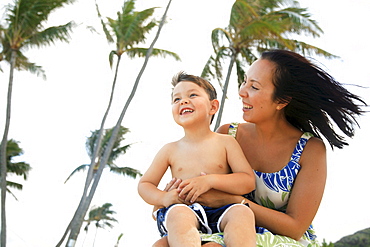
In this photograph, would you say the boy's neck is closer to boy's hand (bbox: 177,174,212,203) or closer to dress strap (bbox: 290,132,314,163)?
boy's hand (bbox: 177,174,212,203)

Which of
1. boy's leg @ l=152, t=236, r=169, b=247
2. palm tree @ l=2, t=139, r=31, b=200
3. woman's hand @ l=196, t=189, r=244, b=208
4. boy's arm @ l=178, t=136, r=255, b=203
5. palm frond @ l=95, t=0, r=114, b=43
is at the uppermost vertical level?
palm frond @ l=95, t=0, r=114, b=43

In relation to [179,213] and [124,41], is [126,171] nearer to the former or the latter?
[124,41]

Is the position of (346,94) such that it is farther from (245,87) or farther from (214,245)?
(214,245)

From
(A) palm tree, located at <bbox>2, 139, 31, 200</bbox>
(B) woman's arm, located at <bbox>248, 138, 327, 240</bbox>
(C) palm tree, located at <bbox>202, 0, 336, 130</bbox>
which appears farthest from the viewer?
(A) palm tree, located at <bbox>2, 139, 31, 200</bbox>

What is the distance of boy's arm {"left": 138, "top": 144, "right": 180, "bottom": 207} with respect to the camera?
8.43ft

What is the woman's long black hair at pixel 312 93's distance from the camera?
3053mm

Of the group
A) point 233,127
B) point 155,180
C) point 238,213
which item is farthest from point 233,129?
point 238,213

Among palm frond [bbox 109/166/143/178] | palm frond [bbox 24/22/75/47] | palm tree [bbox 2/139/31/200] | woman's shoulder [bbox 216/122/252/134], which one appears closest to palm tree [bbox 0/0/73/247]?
palm frond [bbox 24/22/75/47]

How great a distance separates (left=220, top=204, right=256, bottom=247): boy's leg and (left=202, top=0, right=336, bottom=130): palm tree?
16.3 meters

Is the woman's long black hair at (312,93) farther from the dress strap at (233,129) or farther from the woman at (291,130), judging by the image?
the dress strap at (233,129)

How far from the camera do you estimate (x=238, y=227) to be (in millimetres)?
2164

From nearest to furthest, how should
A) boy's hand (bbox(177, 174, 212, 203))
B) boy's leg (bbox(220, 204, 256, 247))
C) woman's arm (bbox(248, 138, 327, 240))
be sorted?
boy's leg (bbox(220, 204, 256, 247))
boy's hand (bbox(177, 174, 212, 203))
woman's arm (bbox(248, 138, 327, 240))

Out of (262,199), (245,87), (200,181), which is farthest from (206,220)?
(245,87)

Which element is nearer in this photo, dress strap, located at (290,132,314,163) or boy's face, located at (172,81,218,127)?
boy's face, located at (172,81,218,127)
